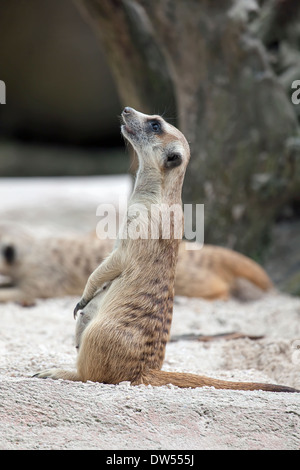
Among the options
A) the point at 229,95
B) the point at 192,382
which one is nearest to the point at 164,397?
the point at 192,382

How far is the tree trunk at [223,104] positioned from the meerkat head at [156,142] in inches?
83.9

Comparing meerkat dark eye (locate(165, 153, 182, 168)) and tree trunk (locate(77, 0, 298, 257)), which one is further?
tree trunk (locate(77, 0, 298, 257))

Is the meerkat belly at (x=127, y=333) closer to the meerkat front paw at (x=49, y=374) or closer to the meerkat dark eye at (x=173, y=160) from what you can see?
the meerkat front paw at (x=49, y=374)

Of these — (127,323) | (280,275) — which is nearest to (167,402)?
(127,323)

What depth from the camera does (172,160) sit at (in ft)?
7.09

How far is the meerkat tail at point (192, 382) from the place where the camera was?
1795 millimetres

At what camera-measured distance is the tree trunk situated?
417 centimetres

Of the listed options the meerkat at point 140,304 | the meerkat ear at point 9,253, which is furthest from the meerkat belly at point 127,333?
the meerkat ear at point 9,253

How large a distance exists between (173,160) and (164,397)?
2.85 feet

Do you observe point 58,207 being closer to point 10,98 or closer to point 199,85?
point 199,85

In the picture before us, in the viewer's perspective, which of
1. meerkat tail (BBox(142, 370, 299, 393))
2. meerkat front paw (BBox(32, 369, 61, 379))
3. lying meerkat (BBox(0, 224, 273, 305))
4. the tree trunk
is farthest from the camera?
the tree trunk

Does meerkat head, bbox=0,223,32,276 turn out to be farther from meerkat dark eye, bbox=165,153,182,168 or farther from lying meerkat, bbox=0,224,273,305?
meerkat dark eye, bbox=165,153,182,168

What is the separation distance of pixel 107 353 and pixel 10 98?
8921mm

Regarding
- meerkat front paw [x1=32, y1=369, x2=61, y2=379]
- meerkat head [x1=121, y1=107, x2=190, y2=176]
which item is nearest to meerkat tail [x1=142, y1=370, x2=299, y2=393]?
meerkat front paw [x1=32, y1=369, x2=61, y2=379]
